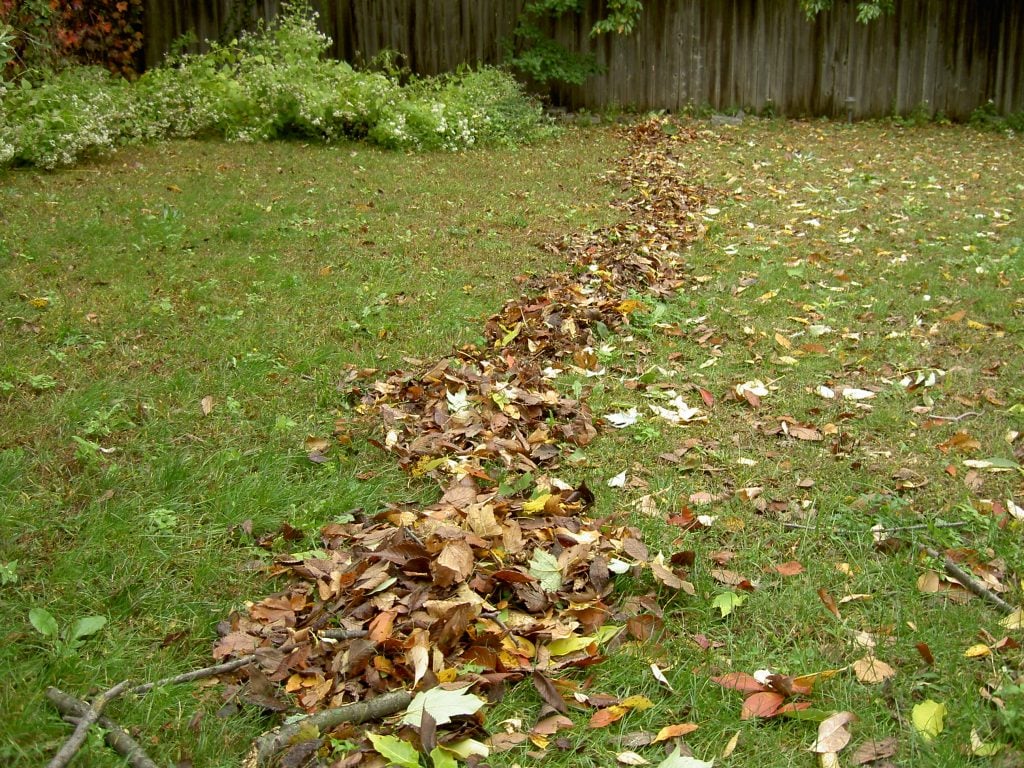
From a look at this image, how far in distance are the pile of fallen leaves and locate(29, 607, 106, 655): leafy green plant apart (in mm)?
354

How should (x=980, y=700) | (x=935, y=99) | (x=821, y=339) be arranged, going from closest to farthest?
(x=980, y=700) → (x=821, y=339) → (x=935, y=99)

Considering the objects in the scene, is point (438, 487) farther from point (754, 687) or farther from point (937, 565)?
point (937, 565)

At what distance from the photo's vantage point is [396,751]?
2102 mm

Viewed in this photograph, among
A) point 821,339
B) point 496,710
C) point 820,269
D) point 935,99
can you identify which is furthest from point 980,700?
point 935,99

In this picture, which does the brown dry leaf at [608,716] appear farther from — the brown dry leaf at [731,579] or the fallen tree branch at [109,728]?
the fallen tree branch at [109,728]

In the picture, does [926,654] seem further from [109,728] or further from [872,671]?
[109,728]

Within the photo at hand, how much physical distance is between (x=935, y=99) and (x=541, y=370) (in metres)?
11.3

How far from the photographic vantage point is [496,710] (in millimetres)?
2305

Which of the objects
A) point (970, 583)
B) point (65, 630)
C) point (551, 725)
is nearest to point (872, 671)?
point (970, 583)

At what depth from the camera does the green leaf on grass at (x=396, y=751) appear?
2.08m

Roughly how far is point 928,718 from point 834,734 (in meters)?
0.25

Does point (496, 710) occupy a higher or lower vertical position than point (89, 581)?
lower

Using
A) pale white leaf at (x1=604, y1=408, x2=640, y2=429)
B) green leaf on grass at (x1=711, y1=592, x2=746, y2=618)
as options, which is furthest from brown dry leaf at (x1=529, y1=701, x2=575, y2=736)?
pale white leaf at (x1=604, y1=408, x2=640, y2=429)

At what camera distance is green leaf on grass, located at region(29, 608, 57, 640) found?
237 cm
